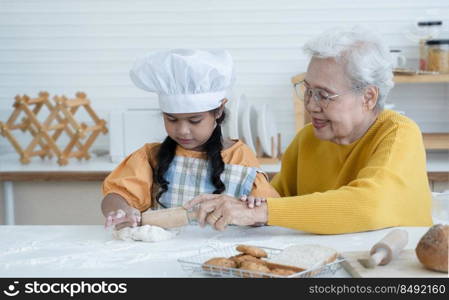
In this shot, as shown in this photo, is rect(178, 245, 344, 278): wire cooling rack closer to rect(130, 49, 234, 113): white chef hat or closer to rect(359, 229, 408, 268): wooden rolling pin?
rect(359, 229, 408, 268): wooden rolling pin

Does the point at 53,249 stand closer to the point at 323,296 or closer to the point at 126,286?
the point at 126,286

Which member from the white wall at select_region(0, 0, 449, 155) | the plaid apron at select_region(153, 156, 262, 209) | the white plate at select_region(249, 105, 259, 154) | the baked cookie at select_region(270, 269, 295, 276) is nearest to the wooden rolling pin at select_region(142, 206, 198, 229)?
the plaid apron at select_region(153, 156, 262, 209)

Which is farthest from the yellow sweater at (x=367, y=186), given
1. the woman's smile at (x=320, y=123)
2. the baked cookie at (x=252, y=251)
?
the baked cookie at (x=252, y=251)

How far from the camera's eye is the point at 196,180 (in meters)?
2.44

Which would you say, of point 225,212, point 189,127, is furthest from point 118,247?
point 189,127

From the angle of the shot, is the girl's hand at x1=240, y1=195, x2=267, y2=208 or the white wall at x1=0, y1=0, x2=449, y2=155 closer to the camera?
the girl's hand at x1=240, y1=195, x2=267, y2=208

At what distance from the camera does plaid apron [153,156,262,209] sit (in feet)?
7.99

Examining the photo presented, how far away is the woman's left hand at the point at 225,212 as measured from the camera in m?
1.95

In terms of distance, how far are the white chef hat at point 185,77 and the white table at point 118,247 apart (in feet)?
1.42

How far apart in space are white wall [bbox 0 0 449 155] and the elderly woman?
178 cm

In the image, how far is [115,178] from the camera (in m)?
2.37

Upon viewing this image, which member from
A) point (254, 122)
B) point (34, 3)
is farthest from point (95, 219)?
point (34, 3)

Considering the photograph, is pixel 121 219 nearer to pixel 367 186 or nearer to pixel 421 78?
pixel 367 186

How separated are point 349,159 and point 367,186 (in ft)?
1.05
